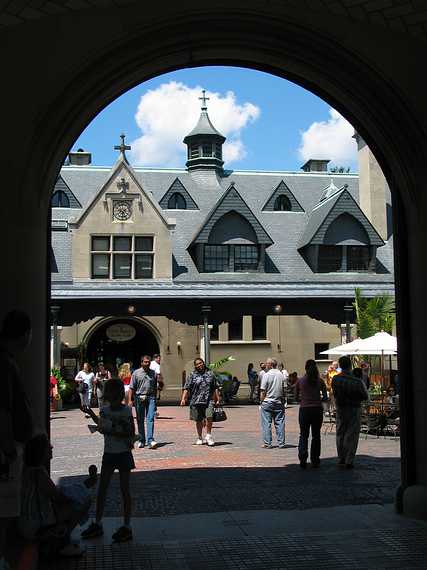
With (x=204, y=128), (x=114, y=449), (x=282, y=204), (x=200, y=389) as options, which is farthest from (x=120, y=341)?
(x=114, y=449)

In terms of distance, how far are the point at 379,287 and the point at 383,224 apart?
5.58 m

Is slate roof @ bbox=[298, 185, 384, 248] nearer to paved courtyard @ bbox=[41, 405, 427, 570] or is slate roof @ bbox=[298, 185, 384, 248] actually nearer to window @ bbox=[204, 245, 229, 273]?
window @ bbox=[204, 245, 229, 273]

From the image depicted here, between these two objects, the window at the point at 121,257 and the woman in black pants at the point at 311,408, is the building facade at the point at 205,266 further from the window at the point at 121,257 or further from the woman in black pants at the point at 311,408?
the woman in black pants at the point at 311,408

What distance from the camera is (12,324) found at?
5137 mm

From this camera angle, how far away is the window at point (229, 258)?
34.8 m

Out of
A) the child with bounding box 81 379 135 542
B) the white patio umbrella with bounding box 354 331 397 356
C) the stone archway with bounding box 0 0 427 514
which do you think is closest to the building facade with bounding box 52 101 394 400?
the white patio umbrella with bounding box 354 331 397 356

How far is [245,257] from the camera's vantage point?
35.0 meters

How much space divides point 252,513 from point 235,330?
29929mm

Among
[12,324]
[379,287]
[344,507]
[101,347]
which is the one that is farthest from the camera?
[101,347]

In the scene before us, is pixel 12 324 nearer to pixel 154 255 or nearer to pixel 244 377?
pixel 154 255

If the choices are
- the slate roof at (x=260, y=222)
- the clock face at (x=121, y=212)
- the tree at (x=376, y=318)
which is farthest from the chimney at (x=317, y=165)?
the tree at (x=376, y=318)

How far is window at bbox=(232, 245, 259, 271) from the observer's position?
34875 mm

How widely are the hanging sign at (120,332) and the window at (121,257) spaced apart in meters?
3.31

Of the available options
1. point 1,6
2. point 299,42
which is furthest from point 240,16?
point 1,6
